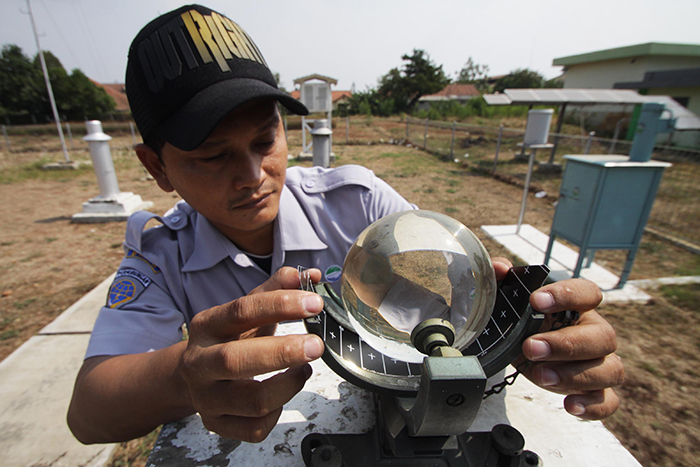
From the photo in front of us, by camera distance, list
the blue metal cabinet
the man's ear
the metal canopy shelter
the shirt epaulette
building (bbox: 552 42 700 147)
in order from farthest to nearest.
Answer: building (bbox: 552 42 700 147) → the metal canopy shelter → the blue metal cabinet → the shirt epaulette → the man's ear

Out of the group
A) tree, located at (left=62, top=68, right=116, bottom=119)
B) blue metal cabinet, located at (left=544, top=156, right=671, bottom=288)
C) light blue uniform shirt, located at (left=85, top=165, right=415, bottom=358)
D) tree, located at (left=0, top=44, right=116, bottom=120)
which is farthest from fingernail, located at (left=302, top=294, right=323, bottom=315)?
tree, located at (left=0, top=44, right=116, bottom=120)

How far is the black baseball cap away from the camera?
118cm

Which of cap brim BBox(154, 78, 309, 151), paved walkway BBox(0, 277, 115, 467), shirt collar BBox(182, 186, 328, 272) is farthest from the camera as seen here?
paved walkway BBox(0, 277, 115, 467)

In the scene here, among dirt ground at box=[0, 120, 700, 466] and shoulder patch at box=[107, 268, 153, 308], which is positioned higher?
shoulder patch at box=[107, 268, 153, 308]

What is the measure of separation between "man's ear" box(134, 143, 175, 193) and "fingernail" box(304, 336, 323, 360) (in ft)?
3.68

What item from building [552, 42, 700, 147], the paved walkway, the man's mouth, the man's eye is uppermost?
building [552, 42, 700, 147]

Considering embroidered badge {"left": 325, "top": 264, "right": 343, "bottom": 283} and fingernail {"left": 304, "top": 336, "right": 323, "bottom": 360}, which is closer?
fingernail {"left": 304, "top": 336, "right": 323, "bottom": 360}

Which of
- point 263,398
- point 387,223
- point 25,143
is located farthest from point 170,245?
point 25,143

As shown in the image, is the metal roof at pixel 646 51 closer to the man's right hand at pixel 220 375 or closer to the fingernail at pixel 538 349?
the fingernail at pixel 538 349

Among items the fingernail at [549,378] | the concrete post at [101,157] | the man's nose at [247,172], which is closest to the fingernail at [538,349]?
the fingernail at [549,378]

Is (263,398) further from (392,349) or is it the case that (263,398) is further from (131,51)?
(131,51)

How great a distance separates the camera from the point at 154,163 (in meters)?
1.55

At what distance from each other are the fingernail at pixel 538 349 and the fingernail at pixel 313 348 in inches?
19.0

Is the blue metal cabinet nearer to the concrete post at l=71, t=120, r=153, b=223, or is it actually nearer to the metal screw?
the metal screw
